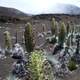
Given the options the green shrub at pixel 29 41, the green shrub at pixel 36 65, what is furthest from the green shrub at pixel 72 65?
the green shrub at pixel 36 65

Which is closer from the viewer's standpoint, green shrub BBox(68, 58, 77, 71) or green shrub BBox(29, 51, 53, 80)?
green shrub BBox(29, 51, 53, 80)

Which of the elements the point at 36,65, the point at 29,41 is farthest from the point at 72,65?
the point at 36,65

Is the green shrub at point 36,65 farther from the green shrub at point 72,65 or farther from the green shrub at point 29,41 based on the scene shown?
the green shrub at point 29,41

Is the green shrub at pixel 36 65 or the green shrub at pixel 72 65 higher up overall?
the green shrub at pixel 36 65

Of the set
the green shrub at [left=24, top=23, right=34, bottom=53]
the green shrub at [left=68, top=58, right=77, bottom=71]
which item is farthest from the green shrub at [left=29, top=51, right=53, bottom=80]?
the green shrub at [left=24, top=23, right=34, bottom=53]

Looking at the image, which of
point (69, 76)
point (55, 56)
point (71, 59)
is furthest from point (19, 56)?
point (69, 76)

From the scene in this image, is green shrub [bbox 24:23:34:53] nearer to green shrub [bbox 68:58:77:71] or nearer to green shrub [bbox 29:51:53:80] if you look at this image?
green shrub [bbox 68:58:77:71]

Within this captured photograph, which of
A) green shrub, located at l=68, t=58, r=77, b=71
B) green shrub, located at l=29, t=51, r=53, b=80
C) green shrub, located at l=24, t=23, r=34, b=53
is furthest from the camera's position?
green shrub, located at l=24, t=23, r=34, b=53

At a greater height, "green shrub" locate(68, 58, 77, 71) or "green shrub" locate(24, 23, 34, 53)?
"green shrub" locate(24, 23, 34, 53)

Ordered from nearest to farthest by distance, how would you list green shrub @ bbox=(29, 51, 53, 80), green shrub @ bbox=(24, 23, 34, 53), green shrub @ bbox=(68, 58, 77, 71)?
green shrub @ bbox=(29, 51, 53, 80) < green shrub @ bbox=(68, 58, 77, 71) < green shrub @ bbox=(24, 23, 34, 53)

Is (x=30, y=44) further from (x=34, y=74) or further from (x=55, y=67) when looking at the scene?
(x=34, y=74)

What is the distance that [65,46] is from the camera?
13175cm

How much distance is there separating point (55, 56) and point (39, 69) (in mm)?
70586

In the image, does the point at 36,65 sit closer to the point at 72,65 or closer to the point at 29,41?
the point at 72,65
